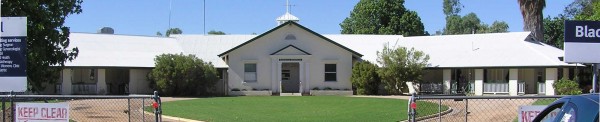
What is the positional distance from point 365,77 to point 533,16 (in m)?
11.4

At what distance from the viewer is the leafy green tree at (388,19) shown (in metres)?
61.9

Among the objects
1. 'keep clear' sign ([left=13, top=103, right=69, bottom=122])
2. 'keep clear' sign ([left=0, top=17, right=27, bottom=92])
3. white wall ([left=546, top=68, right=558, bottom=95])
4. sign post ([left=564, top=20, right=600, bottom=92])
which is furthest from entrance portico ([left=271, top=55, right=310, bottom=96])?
sign post ([left=564, top=20, right=600, bottom=92])

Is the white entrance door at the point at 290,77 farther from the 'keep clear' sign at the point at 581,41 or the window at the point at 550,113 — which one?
the window at the point at 550,113

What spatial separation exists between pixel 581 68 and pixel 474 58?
5516 millimetres

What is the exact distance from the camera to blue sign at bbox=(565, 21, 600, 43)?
8.09 metres

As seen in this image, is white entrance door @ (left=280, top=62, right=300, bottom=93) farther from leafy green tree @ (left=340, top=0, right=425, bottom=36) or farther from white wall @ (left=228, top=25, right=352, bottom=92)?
leafy green tree @ (left=340, top=0, right=425, bottom=36)

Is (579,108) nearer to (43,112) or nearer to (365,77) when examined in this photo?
(43,112)

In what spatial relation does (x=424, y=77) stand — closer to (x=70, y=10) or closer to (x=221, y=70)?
(x=221, y=70)

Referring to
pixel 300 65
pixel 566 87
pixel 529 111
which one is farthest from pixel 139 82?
pixel 529 111

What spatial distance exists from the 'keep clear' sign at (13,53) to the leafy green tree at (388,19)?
5306cm

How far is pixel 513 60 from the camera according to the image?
35.0 meters

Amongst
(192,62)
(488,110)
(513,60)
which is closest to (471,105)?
(488,110)

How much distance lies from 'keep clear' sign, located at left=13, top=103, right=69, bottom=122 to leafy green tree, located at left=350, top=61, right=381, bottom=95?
91.7ft

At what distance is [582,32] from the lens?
8.10 metres
